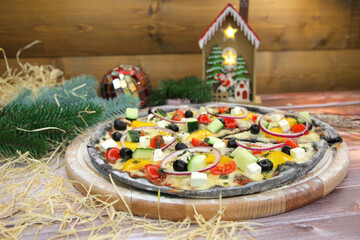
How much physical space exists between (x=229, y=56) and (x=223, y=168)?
5.56ft

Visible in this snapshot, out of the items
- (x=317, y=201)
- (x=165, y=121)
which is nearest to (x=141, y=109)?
(x=165, y=121)

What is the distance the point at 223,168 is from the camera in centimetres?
184

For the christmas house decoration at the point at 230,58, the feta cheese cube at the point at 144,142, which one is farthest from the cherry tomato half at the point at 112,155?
the christmas house decoration at the point at 230,58

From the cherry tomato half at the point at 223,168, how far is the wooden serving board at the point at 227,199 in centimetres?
22

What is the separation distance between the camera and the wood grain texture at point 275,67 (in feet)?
12.8

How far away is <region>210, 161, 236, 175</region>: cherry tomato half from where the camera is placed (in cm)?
181

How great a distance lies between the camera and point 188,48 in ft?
12.7

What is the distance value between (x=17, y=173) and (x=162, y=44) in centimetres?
227

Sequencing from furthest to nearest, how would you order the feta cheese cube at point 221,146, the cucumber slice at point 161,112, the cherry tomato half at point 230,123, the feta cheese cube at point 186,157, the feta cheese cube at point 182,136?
1. the cucumber slice at point 161,112
2. the cherry tomato half at point 230,123
3. the feta cheese cube at point 182,136
4. the feta cheese cube at point 221,146
5. the feta cheese cube at point 186,157

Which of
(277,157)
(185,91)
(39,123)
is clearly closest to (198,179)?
(277,157)

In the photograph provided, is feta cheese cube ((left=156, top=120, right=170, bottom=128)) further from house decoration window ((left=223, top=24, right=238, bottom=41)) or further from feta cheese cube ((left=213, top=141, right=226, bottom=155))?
house decoration window ((left=223, top=24, right=238, bottom=41))

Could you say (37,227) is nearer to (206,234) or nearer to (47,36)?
(206,234)

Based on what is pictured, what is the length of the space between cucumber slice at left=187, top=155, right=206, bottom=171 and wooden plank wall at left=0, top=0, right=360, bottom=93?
7.33ft

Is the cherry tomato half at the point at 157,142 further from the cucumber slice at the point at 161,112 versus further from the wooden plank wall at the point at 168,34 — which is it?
the wooden plank wall at the point at 168,34
